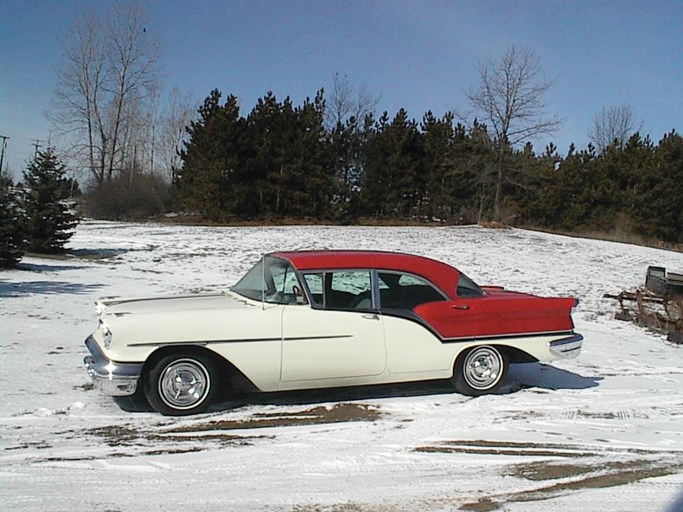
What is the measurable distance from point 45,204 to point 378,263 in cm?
1572

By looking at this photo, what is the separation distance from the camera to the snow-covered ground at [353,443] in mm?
3975

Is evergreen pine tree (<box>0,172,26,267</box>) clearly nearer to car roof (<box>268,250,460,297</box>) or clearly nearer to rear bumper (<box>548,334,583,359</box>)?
car roof (<box>268,250,460,297</box>)

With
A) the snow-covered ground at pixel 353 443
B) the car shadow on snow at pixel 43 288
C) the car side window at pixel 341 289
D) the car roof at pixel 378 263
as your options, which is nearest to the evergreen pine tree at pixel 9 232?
the car shadow on snow at pixel 43 288

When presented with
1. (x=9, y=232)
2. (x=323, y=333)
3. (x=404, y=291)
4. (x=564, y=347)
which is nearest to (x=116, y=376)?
(x=323, y=333)

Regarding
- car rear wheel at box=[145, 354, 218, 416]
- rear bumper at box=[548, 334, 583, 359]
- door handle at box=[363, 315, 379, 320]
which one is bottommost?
car rear wheel at box=[145, 354, 218, 416]

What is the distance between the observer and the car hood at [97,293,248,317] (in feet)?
18.7

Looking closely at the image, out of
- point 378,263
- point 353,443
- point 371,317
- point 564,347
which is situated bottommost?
point 353,443

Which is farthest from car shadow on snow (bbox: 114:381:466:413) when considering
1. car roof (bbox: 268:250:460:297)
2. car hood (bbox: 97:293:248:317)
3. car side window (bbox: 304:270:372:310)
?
car roof (bbox: 268:250:460:297)

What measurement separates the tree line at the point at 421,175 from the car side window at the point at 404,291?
2984 cm

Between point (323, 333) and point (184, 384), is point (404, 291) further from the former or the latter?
point (184, 384)

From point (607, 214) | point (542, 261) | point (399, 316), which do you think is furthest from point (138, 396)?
point (607, 214)

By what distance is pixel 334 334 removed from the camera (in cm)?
588

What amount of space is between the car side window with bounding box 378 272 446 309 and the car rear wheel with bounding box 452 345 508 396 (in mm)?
684

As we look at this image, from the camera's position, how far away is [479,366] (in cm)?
649
